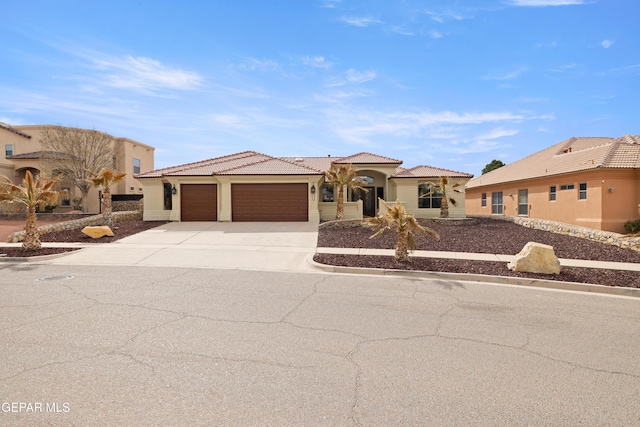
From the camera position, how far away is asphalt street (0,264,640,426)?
3.14 m

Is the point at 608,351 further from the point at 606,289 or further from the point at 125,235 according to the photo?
the point at 125,235

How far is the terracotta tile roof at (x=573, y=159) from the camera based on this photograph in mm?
18297

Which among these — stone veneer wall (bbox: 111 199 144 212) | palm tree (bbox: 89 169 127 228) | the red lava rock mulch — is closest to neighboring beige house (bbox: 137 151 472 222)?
the red lava rock mulch

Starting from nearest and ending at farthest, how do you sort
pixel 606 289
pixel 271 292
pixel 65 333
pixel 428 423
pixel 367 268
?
pixel 428 423 < pixel 65 333 < pixel 271 292 < pixel 606 289 < pixel 367 268

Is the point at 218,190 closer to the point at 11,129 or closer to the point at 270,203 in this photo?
the point at 270,203

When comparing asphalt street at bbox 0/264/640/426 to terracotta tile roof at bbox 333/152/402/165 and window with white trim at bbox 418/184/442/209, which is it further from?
window with white trim at bbox 418/184/442/209

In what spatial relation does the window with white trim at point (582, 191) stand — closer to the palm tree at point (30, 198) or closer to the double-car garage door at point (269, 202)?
the double-car garage door at point (269, 202)

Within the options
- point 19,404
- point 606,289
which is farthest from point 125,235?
point 606,289

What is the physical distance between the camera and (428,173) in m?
26.9

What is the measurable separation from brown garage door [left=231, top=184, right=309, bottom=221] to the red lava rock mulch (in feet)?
9.75

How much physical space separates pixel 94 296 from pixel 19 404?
13.2 feet

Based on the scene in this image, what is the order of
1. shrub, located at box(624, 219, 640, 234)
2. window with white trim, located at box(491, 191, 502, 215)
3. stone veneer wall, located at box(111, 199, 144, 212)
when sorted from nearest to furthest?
shrub, located at box(624, 219, 640, 234)
window with white trim, located at box(491, 191, 502, 215)
stone veneer wall, located at box(111, 199, 144, 212)

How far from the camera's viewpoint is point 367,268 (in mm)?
9859

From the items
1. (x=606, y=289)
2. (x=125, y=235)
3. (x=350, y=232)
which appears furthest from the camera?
(x=350, y=232)
